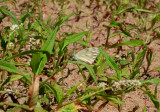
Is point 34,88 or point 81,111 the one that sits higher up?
point 34,88

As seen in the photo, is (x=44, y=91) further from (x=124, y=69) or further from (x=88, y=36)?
(x=88, y=36)

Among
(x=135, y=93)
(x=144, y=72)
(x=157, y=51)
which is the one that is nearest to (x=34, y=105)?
(x=135, y=93)

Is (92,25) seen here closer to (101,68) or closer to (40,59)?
(101,68)

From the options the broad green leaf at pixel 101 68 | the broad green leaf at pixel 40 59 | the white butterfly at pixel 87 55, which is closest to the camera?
the broad green leaf at pixel 40 59

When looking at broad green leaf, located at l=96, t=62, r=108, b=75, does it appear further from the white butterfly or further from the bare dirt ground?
the bare dirt ground

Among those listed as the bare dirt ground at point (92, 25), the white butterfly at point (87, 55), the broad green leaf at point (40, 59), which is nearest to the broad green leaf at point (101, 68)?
the white butterfly at point (87, 55)

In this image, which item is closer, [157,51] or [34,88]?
[34,88]

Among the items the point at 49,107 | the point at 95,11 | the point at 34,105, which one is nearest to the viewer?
the point at 34,105

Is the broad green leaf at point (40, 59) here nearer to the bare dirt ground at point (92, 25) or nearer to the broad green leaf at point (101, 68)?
the broad green leaf at point (101, 68)
